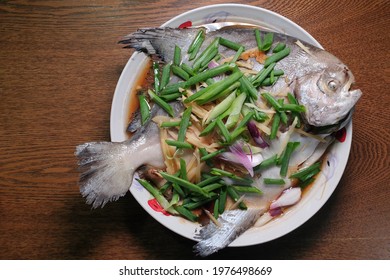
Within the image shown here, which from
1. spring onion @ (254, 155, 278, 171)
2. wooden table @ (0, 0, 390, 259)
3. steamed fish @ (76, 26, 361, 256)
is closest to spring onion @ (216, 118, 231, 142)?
steamed fish @ (76, 26, 361, 256)

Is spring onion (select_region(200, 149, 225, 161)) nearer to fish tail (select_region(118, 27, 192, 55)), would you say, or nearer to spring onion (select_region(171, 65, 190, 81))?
spring onion (select_region(171, 65, 190, 81))

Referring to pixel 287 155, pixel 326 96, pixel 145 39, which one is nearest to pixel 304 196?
pixel 287 155

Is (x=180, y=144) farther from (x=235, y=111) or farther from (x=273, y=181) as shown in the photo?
(x=273, y=181)

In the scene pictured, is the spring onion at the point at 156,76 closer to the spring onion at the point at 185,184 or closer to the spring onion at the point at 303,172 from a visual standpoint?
the spring onion at the point at 185,184

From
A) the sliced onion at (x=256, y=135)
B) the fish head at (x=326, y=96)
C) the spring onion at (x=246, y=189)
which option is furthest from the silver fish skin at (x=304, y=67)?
the spring onion at (x=246, y=189)
